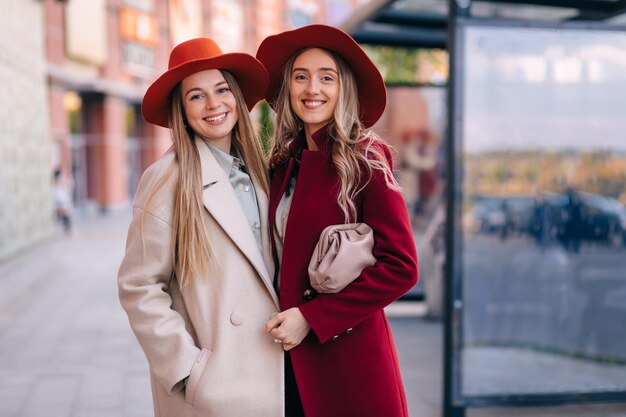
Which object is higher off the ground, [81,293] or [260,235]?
[260,235]

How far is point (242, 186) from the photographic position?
215 cm

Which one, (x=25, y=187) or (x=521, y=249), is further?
(x=25, y=187)

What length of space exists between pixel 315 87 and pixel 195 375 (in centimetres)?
94

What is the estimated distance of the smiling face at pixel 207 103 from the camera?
2.07m

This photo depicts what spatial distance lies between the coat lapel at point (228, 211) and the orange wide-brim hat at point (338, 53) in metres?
0.39

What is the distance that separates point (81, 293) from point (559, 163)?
231 inches

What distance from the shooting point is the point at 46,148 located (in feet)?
41.5

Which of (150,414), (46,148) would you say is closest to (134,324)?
(150,414)

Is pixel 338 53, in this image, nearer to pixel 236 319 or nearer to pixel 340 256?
pixel 340 256

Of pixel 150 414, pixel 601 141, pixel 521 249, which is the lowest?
pixel 150 414

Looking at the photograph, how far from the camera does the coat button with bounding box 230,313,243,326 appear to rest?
1.96m

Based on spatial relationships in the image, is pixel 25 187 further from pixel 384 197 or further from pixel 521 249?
pixel 384 197

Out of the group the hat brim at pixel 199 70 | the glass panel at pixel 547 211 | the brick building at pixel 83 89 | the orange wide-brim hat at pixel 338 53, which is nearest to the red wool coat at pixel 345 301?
the orange wide-brim hat at pixel 338 53

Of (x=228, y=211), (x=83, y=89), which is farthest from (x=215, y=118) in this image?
(x=83, y=89)
